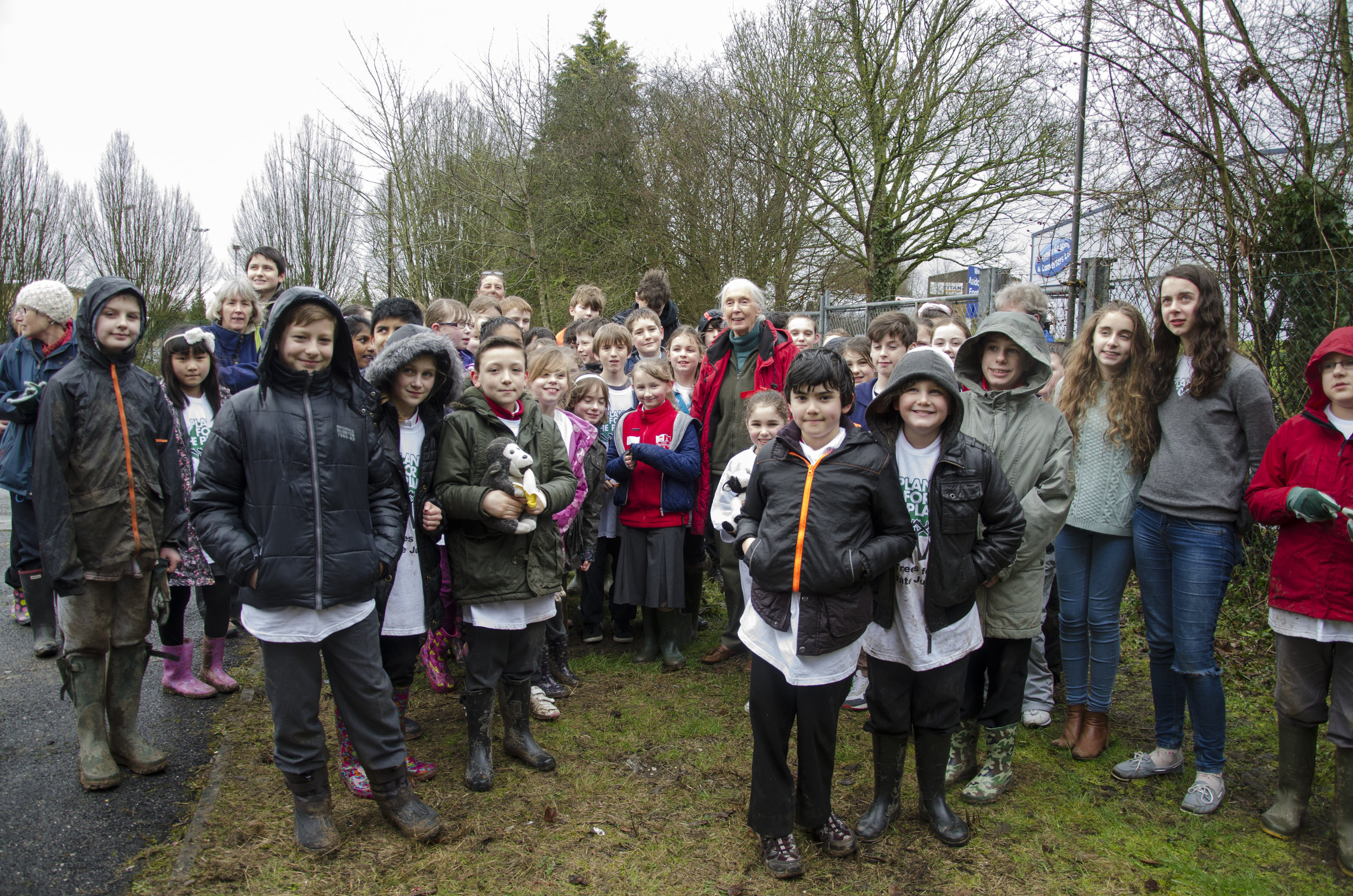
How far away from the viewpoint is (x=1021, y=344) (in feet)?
11.3

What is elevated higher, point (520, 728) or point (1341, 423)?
point (1341, 423)

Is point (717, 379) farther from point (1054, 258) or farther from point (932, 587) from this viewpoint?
point (1054, 258)

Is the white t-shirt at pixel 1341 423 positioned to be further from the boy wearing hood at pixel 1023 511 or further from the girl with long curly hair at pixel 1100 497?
the boy wearing hood at pixel 1023 511

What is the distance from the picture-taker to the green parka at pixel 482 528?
3.46 m

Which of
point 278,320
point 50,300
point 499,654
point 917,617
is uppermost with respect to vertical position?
point 50,300

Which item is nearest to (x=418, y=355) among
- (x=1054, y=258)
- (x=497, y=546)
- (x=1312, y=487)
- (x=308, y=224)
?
(x=497, y=546)

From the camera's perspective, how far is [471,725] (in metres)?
3.61

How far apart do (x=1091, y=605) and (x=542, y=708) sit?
2.86 metres

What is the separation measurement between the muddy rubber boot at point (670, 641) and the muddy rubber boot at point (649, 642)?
33 millimetres

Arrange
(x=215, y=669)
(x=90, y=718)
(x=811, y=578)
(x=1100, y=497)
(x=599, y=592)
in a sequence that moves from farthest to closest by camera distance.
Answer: (x=599, y=592)
(x=215, y=669)
(x=1100, y=497)
(x=90, y=718)
(x=811, y=578)

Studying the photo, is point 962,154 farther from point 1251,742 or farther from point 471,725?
point 471,725

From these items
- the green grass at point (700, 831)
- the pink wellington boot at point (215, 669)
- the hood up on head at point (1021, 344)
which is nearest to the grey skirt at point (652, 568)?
the green grass at point (700, 831)

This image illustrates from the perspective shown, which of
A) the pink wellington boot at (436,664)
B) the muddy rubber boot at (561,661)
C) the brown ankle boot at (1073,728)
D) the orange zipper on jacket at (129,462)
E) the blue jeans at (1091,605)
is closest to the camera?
the orange zipper on jacket at (129,462)

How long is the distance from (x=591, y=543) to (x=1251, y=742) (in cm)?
Result: 365
